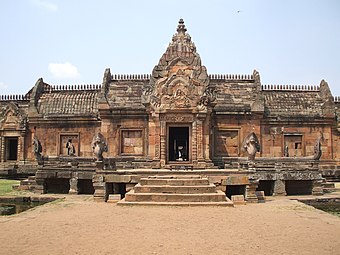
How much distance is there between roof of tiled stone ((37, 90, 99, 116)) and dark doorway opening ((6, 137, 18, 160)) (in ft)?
12.5

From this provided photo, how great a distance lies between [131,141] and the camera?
72.6ft

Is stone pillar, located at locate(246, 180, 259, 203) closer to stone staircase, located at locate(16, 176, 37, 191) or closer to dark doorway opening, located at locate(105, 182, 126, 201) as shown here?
dark doorway opening, located at locate(105, 182, 126, 201)

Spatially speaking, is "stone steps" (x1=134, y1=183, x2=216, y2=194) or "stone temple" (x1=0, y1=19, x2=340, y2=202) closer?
"stone steps" (x1=134, y1=183, x2=216, y2=194)

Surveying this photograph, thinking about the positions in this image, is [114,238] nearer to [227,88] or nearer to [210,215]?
[210,215]

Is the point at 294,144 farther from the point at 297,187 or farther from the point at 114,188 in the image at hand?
the point at 114,188

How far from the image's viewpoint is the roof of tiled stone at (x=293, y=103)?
23922 millimetres

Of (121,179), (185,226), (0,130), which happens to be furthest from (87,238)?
(0,130)

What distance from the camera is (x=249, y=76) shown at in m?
24.9

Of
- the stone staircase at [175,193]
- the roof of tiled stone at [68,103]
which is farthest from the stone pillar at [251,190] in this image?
the roof of tiled stone at [68,103]

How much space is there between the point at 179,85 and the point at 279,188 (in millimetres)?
6978

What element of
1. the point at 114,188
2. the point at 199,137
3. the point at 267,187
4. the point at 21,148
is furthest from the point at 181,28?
the point at 21,148

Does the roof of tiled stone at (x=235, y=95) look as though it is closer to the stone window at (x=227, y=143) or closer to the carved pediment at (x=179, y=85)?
the stone window at (x=227, y=143)

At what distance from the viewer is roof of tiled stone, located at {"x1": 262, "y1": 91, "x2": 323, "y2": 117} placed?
78.5 feet

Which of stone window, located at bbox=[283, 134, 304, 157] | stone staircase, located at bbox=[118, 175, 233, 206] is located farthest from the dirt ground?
stone window, located at bbox=[283, 134, 304, 157]
